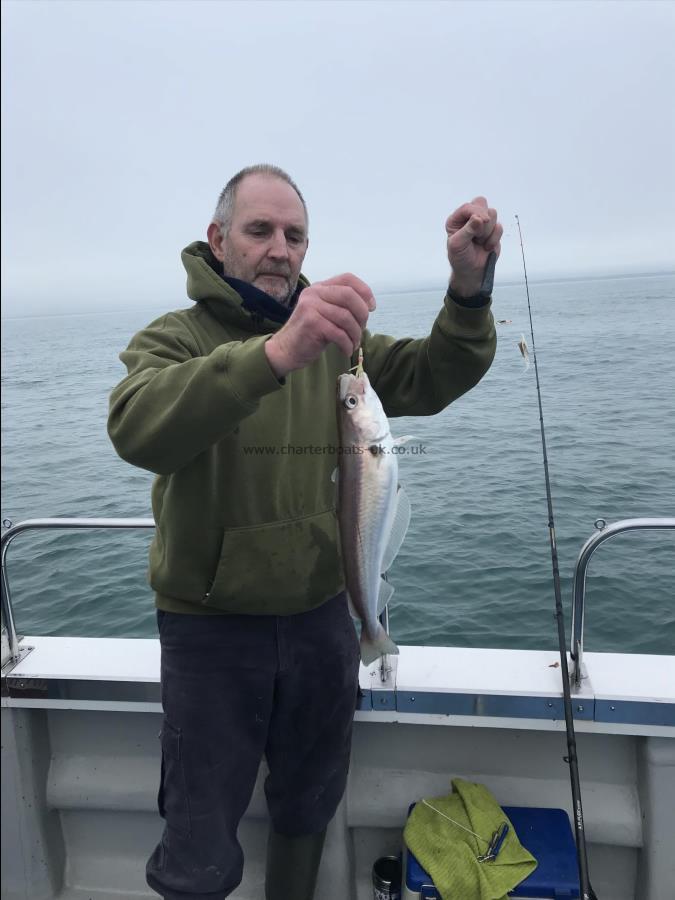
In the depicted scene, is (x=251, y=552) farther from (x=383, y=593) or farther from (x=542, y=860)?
(x=542, y=860)

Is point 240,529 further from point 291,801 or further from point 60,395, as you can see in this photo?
point 60,395

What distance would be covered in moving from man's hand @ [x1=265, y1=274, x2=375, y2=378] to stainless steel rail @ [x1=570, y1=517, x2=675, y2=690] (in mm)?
1343

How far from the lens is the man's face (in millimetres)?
2400

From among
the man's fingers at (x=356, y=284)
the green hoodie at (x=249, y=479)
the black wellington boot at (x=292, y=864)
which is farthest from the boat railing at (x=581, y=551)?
the man's fingers at (x=356, y=284)

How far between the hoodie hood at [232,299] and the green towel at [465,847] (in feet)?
6.96

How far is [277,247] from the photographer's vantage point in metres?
2.40

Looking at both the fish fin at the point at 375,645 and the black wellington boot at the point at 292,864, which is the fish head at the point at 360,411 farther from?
the black wellington boot at the point at 292,864

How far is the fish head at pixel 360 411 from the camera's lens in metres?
2.04

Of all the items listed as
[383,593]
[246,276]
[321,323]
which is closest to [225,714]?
[383,593]

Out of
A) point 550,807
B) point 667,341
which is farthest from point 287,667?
point 667,341

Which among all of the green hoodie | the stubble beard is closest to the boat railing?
the green hoodie

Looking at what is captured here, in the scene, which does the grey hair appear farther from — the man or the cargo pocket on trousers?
the cargo pocket on trousers

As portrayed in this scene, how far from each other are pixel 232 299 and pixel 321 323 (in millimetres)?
691

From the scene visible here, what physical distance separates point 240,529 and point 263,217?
1.09m
